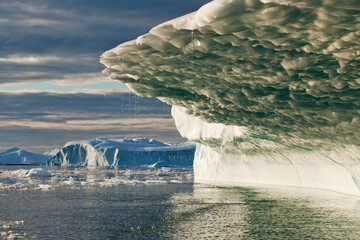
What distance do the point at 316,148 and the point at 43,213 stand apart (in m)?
14.1

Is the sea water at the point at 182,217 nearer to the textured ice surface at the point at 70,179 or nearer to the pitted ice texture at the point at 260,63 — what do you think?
the pitted ice texture at the point at 260,63

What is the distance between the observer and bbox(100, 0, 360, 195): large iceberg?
8648 millimetres

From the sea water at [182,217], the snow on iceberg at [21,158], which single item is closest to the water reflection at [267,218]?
the sea water at [182,217]

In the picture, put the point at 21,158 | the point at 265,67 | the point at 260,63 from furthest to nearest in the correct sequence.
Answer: the point at 21,158 → the point at 265,67 → the point at 260,63

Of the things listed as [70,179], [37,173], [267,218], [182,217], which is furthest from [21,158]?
[267,218]

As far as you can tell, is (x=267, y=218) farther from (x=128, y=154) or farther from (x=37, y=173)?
(x=128, y=154)

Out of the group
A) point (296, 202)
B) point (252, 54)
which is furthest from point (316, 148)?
point (252, 54)

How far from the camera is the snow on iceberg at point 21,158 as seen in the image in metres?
180

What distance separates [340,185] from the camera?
2519 centimetres

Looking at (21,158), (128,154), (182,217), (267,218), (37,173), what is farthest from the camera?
(21,158)

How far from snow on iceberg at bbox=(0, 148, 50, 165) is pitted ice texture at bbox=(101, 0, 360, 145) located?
173877 mm

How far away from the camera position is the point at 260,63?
1138 cm

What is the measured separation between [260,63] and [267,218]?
7516 millimetres

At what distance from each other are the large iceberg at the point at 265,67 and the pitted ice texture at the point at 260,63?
0.02m
